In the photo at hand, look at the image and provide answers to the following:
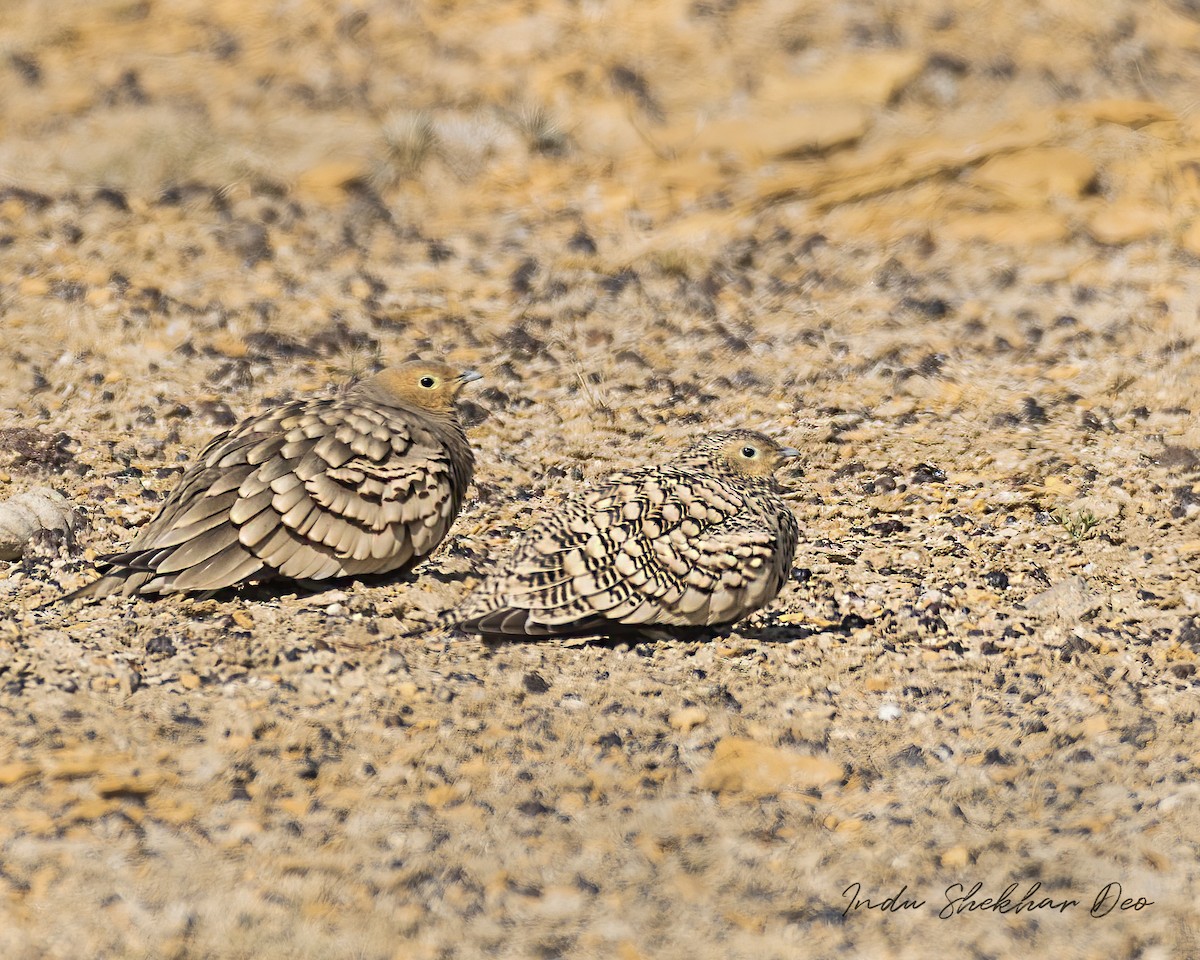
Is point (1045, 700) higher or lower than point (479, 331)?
lower

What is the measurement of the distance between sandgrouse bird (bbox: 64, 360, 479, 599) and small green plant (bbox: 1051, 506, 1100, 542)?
8.85 feet

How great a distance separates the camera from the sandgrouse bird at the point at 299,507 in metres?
4.83

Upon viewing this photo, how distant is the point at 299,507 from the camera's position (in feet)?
16.1

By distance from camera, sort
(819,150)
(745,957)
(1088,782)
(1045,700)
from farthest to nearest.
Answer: (819,150)
(1045,700)
(1088,782)
(745,957)

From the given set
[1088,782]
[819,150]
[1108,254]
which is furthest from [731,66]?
[1088,782]

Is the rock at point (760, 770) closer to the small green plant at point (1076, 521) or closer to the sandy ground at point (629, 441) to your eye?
the sandy ground at point (629, 441)

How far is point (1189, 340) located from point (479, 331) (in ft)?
12.9

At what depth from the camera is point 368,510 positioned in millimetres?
5027

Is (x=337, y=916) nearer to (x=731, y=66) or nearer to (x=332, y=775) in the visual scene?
(x=332, y=775)

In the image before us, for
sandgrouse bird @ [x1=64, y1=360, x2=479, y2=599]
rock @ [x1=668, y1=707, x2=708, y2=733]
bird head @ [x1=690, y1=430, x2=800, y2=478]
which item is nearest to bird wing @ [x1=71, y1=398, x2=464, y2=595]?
sandgrouse bird @ [x1=64, y1=360, x2=479, y2=599]

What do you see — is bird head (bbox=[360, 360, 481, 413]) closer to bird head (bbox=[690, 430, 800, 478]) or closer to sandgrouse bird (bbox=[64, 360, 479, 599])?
sandgrouse bird (bbox=[64, 360, 479, 599])

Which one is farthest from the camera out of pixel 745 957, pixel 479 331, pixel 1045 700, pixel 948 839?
pixel 479 331

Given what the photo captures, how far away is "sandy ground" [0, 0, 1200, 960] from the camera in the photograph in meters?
3.74

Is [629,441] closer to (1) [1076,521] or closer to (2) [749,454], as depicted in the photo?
(2) [749,454]
